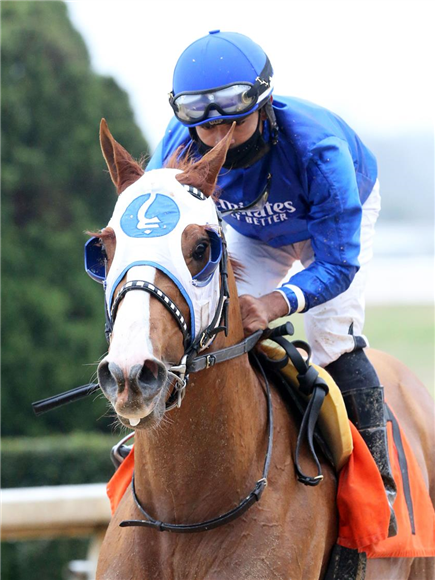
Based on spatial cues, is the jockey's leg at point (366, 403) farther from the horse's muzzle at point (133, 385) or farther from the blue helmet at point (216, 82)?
the horse's muzzle at point (133, 385)

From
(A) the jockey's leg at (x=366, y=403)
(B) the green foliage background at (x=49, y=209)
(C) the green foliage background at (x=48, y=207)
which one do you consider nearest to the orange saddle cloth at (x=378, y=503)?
(A) the jockey's leg at (x=366, y=403)

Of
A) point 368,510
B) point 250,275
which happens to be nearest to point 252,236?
point 250,275

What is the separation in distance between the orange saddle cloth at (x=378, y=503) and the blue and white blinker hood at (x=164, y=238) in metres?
0.94

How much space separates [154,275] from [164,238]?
0.41 ft

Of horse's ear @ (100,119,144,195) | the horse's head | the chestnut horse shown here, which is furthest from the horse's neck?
horse's ear @ (100,119,144,195)

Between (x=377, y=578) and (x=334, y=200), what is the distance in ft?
4.81

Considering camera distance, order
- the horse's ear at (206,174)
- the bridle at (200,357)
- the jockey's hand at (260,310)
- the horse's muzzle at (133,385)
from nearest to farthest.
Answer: the horse's muzzle at (133,385) → the bridle at (200,357) → the horse's ear at (206,174) → the jockey's hand at (260,310)

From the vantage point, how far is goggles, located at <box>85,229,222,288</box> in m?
2.54

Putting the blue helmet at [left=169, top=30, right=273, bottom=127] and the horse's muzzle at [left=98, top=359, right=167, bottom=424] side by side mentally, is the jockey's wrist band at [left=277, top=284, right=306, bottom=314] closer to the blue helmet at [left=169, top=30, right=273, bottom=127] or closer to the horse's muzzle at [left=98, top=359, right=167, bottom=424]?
the blue helmet at [left=169, top=30, right=273, bottom=127]

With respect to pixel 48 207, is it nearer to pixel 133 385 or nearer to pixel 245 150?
pixel 245 150

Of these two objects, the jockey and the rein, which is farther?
the jockey

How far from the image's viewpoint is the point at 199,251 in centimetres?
256

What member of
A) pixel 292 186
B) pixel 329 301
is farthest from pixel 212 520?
pixel 292 186

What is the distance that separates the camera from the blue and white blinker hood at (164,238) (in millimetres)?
2445
